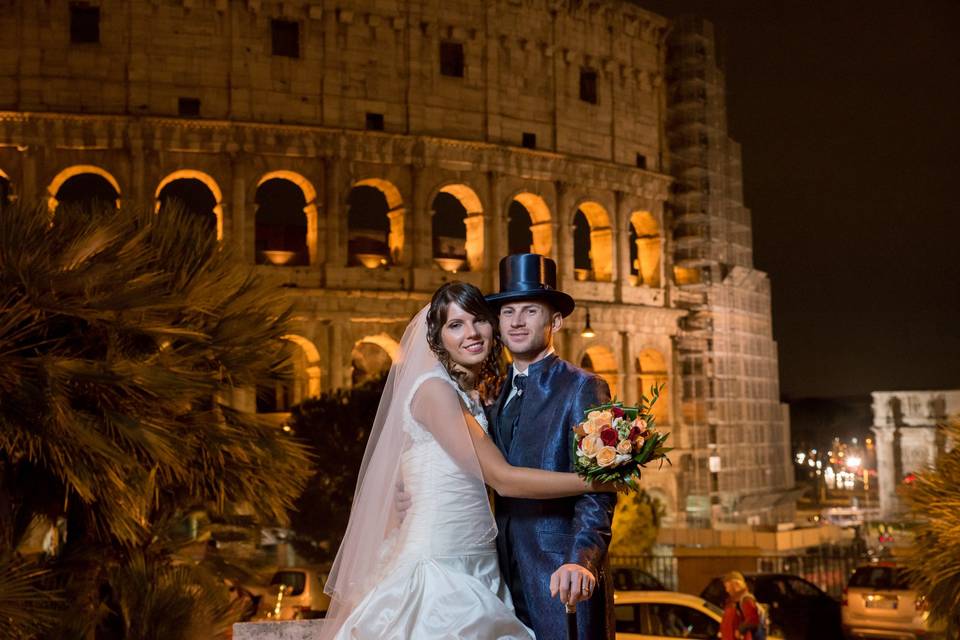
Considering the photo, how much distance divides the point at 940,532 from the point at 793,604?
974cm

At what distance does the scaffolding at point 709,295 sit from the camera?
3794 centimetres

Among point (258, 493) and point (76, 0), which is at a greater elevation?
point (76, 0)

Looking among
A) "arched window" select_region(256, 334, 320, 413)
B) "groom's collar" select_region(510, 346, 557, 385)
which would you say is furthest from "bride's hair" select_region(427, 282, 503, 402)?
"arched window" select_region(256, 334, 320, 413)

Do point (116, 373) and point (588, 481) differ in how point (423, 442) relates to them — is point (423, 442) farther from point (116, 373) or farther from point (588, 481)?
point (116, 373)

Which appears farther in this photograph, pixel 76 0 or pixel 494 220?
pixel 494 220

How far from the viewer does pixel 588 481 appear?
174 inches

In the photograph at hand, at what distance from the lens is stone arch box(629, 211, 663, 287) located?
36.8 m

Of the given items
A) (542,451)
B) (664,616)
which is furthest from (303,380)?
(542,451)

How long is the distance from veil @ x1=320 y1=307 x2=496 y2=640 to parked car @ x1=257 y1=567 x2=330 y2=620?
11.1 m

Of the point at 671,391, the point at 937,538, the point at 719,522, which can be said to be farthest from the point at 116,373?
the point at 719,522

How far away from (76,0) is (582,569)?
91.8 ft

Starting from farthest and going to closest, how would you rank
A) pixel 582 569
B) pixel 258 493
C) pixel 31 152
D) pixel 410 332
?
pixel 31 152
pixel 258 493
pixel 410 332
pixel 582 569

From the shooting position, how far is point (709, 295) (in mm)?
38688

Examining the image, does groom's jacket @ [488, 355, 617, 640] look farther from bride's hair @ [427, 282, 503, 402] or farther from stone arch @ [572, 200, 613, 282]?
stone arch @ [572, 200, 613, 282]
